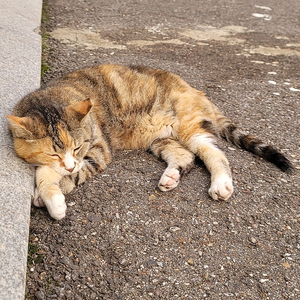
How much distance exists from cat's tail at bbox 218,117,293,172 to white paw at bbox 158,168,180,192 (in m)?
0.90

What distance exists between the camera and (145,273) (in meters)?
2.58

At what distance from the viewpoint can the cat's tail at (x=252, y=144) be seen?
3.70 meters

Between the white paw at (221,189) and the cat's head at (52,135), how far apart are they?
1.10 m

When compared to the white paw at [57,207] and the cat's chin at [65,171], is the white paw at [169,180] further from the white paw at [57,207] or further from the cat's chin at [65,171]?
the white paw at [57,207]

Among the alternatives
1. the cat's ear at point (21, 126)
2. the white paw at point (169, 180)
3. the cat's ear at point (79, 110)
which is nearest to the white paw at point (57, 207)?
the cat's ear at point (21, 126)

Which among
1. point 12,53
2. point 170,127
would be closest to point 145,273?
point 170,127

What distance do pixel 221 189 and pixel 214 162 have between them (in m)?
0.41

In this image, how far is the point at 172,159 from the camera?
3.69 m

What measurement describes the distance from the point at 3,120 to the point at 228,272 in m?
2.31

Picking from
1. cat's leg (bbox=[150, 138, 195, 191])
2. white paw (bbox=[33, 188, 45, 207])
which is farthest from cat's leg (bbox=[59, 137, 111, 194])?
cat's leg (bbox=[150, 138, 195, 191])

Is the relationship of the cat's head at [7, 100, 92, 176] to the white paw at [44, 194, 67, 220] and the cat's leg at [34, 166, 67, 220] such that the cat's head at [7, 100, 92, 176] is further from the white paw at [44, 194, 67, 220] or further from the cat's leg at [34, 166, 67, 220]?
the white paw at [44, 194, 67, 220]

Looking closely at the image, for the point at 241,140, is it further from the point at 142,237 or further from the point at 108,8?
the point at 108,8

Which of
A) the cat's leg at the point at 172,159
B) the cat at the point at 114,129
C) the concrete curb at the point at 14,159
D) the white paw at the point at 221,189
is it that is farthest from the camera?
the cat's leg at the point at 172,159

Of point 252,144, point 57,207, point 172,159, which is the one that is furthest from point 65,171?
point 252,144
